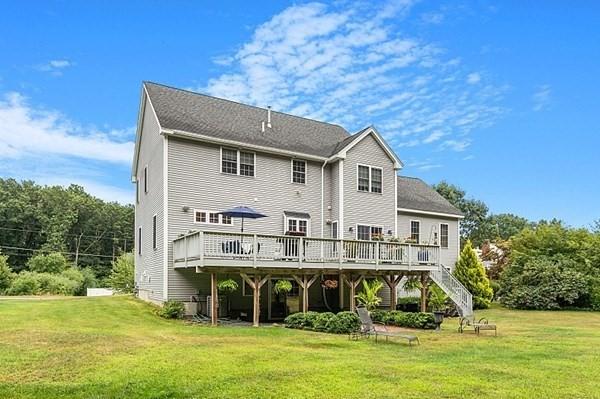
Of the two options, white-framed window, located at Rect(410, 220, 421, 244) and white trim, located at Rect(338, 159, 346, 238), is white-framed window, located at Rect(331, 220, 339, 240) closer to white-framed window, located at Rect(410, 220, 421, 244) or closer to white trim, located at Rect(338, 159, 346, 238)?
white trim, located at Rect(338, 159, 346, 238)

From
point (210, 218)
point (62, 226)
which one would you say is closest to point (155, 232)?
point (210, 218)

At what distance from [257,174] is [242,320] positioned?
5.85m

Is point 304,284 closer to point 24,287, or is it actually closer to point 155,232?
point 155,232

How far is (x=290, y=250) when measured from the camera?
16.7m

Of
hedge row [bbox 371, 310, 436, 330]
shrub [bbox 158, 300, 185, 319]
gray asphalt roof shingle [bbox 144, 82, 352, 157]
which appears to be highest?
gray asphalt roof shingle [bbox 144, 82, 352, 157]

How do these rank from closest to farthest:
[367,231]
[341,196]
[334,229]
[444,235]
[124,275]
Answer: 1. [341,196]
2. [334,229]
3. [367,231]
4. [444,235]
5. [124,275]

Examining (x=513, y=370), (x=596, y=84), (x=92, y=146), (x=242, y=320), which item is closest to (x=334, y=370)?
(x=513, y=370)

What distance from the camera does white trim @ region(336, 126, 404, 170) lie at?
70.2ft

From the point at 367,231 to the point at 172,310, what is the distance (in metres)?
9.58

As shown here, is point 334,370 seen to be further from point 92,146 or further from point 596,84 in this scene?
point 92,146

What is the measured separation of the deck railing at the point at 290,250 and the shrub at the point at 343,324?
266cm

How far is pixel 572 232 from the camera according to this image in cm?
2817

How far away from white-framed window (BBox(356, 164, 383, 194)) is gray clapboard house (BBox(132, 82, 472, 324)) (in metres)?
0.05

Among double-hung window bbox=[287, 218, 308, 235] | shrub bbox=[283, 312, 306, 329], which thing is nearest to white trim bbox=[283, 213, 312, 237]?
double-hung window bbox=[287, 218, 308, 235]
